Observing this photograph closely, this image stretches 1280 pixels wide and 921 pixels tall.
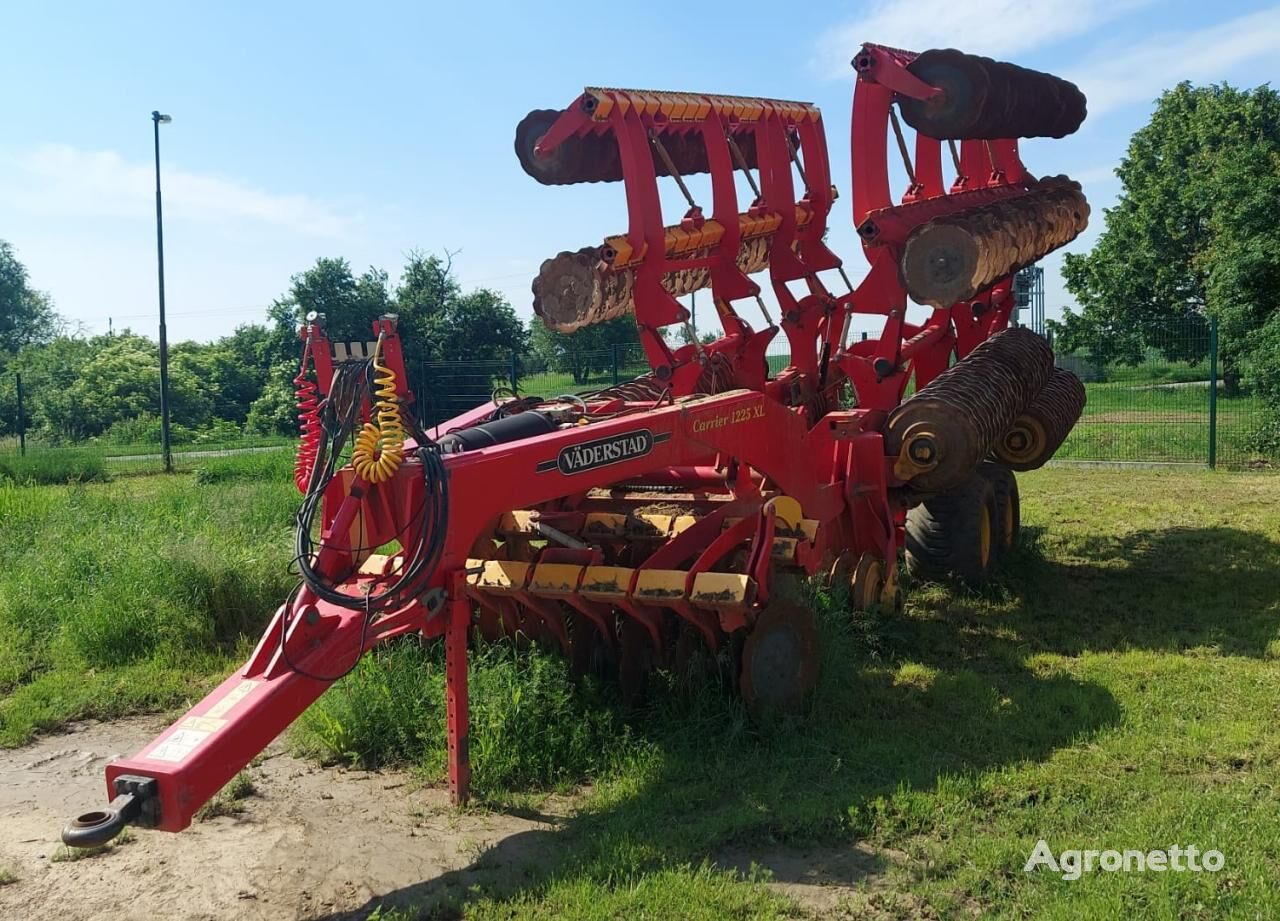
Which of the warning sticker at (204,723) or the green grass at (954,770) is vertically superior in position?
the warning sticker at (204,723)

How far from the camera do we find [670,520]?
5953mm

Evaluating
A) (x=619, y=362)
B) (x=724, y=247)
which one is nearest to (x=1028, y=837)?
(x=724, y=247)

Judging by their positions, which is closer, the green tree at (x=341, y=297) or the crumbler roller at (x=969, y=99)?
the crumbler roller at (x=969, y=99)

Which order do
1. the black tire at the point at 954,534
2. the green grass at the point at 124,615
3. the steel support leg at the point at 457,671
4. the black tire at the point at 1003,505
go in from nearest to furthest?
the steel support leg at the point at 457,671, the green grass at the point at 124,615, the black tire at the point at 954,534, the black tire at the point at 1003,505

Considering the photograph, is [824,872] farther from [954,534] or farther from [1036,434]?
[1036,434]

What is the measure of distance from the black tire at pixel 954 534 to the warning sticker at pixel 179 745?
5.14 metres

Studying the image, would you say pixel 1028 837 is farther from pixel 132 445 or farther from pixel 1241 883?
pixel 132 445

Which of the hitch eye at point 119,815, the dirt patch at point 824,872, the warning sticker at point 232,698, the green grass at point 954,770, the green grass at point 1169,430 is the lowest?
the dirt patch at point 824,872

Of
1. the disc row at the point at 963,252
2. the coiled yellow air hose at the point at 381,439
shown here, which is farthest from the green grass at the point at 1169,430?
the coiled yellow air hose at the point at 381,439

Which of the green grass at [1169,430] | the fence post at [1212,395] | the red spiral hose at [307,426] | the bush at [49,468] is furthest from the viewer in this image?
the bush at [49,468]

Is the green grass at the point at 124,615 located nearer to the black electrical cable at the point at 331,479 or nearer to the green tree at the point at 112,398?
the black electrical cable at the point at 331,479

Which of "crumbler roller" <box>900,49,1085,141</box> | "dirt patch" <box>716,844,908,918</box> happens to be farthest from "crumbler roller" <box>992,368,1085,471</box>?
"dirt patch" <box>716,844,908,918</box>

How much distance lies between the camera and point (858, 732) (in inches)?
208

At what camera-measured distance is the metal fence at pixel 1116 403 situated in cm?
1614
